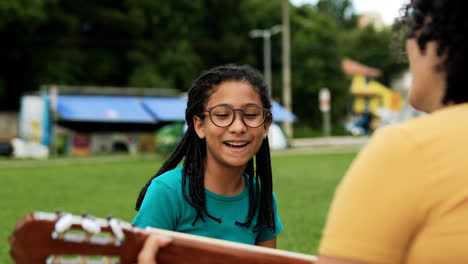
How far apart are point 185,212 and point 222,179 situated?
0.23 metres

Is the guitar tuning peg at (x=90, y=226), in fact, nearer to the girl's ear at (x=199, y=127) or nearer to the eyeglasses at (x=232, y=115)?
the eyeglasses at (x=232, y=115)

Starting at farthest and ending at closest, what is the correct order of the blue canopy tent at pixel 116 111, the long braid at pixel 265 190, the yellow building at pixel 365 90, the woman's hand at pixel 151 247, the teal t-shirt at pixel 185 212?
the yellow building at pixel 365 90
the blue canopy tent at pixel 116 111
the long braid at pixel 265 190
the teal t-shirt at pixel 185 212
the woman's hand at pixel 151 247

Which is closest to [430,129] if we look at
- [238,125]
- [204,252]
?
[204,252]

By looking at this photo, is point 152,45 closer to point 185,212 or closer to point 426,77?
point 185,212

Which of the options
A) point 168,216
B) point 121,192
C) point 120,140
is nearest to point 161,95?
point 120,140

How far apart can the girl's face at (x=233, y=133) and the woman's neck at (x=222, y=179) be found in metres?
0.02

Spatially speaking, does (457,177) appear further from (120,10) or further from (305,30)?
(305,30)

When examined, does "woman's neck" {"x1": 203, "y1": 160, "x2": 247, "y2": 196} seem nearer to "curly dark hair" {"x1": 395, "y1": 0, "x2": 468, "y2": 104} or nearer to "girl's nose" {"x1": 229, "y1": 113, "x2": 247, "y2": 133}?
"girl's nose" {"x1": 229, "y1": 113, "x2": 247, "y2": 133}

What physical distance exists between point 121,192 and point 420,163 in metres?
9.53

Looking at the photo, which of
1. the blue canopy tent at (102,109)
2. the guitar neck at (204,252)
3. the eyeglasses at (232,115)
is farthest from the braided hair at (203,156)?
the blue canopy tent at (102,109)

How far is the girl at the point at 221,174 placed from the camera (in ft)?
6.54

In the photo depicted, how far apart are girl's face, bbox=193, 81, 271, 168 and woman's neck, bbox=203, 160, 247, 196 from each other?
21 mm

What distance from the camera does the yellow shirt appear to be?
0.92 meters

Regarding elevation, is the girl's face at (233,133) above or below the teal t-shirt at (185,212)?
above
